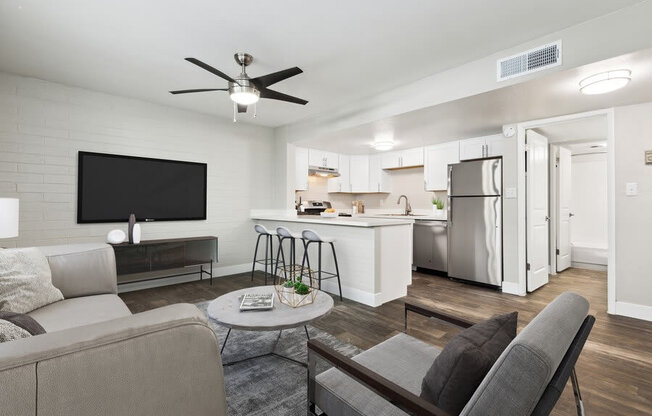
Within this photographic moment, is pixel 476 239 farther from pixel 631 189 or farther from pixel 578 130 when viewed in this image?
pixel 578 130

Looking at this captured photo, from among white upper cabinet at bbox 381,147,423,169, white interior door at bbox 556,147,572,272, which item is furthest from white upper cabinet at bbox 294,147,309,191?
white interior door at bbox 556,147,572,272

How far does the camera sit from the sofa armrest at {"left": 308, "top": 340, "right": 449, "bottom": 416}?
89cm

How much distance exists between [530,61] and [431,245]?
3.15 metres

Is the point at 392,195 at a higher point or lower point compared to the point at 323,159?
lower

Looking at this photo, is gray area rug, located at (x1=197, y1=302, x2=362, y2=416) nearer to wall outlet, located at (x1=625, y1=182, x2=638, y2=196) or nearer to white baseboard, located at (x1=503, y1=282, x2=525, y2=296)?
white baseboard, located at (x1=503, y1=282, x2=525, y2=296)

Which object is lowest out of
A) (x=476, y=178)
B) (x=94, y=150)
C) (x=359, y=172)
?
(x=476, y=178)

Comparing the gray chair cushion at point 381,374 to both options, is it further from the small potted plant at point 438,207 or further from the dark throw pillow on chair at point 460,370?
the small potted plant at point 438,207

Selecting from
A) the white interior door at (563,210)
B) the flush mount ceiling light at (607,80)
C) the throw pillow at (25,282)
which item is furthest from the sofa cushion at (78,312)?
the white interior door at (563,210)

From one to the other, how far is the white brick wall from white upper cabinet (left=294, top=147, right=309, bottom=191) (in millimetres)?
912

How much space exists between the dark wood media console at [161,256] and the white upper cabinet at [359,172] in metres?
3.38

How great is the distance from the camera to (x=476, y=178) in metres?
4.35

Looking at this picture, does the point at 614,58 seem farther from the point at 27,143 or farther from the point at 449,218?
the point at 27,143

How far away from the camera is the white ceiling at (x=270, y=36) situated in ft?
7.23

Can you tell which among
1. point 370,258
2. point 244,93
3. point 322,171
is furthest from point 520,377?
point 322,171
